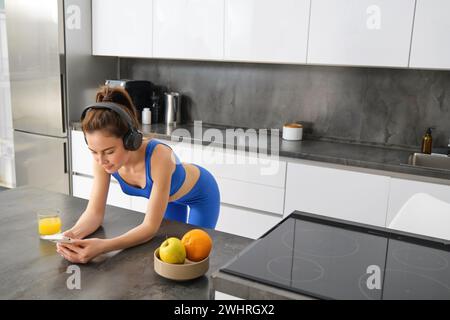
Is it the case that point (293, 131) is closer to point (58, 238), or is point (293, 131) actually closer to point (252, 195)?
point (252, 195)

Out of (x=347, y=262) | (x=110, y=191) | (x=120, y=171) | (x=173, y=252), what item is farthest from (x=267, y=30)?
(x=347, y=262)

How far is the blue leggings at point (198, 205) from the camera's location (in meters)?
2.09

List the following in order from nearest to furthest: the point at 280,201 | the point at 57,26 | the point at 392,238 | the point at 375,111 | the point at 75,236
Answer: the point at 392,238 → the point at 75,236 → the point at 280,201 → the point at 375,111 → the point at 57,26

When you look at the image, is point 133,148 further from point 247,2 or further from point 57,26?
point 57,26

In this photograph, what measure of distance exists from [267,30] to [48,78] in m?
1.77

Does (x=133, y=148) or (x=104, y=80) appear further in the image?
(x=104, y=80)

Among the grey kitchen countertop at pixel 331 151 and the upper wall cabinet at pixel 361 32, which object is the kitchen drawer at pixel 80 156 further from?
the upper wall cabinet at pixel 361 32

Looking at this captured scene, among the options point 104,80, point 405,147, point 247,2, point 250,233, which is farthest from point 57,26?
point 405,147

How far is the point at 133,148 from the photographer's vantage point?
1594 mm

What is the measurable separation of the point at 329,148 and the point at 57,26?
2221 mm

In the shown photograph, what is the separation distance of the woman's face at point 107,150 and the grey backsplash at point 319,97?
1964 mm

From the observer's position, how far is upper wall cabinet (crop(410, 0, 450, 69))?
2.44 meters

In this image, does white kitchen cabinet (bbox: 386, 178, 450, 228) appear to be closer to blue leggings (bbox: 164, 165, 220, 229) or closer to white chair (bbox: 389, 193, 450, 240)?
white chair (bbox: 389, 193, 450, 240)

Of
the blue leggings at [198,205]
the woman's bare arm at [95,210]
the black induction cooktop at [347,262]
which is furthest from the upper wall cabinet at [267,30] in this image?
the black induction cooktop at [347,262]
